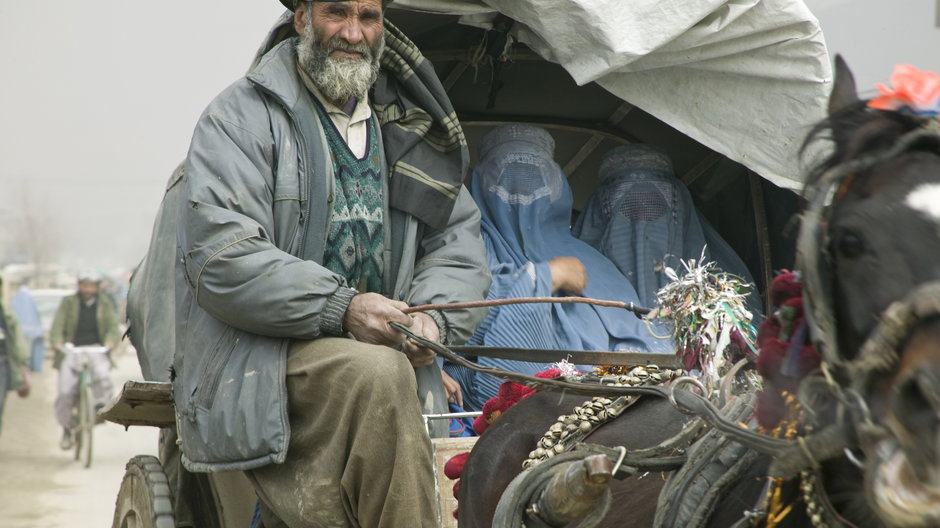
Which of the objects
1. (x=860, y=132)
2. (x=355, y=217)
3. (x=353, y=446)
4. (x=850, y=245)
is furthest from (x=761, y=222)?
(x=850, y=245)

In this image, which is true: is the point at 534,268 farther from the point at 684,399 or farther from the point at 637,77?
the point at 684,399

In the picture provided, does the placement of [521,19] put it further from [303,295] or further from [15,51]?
[15,51]

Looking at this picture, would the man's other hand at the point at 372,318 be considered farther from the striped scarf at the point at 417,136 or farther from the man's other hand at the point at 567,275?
the man's other hand at the point at 567,275

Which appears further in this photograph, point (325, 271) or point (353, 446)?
point (325, 271)

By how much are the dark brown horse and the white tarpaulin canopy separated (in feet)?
5.99

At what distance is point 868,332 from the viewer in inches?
55.4

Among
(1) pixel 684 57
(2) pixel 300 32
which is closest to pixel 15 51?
(2) pixel 300 32

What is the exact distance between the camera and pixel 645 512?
2.09 m

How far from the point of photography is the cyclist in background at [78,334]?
25.2 ft

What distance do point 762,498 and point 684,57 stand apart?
228 cm

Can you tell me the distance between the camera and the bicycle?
7582 millimetres

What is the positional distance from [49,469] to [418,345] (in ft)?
19.0

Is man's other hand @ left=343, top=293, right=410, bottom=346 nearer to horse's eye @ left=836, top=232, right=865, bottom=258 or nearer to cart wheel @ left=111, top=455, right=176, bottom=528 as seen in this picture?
cart wheel @ left=111, top=455, right=176, bottom=528

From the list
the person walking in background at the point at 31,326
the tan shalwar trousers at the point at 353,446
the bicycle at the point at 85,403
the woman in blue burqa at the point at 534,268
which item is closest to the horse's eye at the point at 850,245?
the tan shalwar trousers at the point at 353,446
